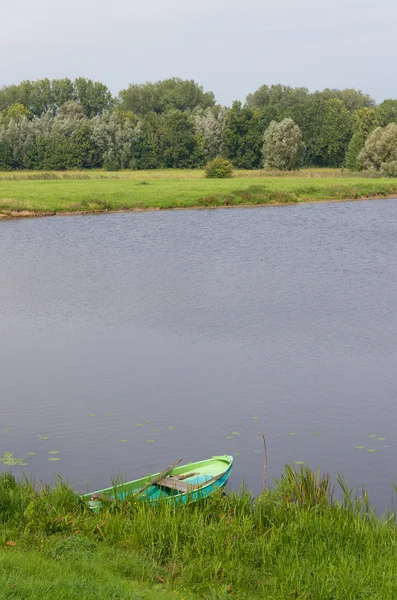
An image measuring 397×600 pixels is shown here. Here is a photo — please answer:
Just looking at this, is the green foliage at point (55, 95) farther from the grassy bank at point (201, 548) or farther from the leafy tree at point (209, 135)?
the grassy bank at point (201, 548)

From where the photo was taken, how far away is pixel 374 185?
253ft

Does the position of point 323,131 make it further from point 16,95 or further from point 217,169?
point 16,95

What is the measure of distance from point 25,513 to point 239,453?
4.82 metres

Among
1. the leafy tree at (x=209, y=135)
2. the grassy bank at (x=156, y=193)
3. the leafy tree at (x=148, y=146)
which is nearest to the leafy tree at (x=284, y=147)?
the leafy tree at (x=209, y=135)

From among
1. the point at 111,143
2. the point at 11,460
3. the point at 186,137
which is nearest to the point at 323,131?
the point at 186,137

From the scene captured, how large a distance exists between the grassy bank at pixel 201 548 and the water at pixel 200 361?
1970 millimetres

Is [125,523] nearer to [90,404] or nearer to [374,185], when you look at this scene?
[90,404]

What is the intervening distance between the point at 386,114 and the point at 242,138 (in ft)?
69.6

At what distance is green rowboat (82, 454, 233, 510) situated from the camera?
1050 centimetres

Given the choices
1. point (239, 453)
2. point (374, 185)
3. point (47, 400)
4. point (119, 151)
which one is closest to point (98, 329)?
point (47, 400)

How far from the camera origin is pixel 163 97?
16300 centimetres

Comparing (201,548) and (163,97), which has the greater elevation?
(163,97)

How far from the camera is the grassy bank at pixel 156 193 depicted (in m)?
63.3

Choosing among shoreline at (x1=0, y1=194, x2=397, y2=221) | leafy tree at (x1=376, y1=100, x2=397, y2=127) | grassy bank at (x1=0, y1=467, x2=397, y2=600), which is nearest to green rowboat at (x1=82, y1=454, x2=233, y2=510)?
grassy bank at (x1=0, y1=467, x2=397, y2=600)
